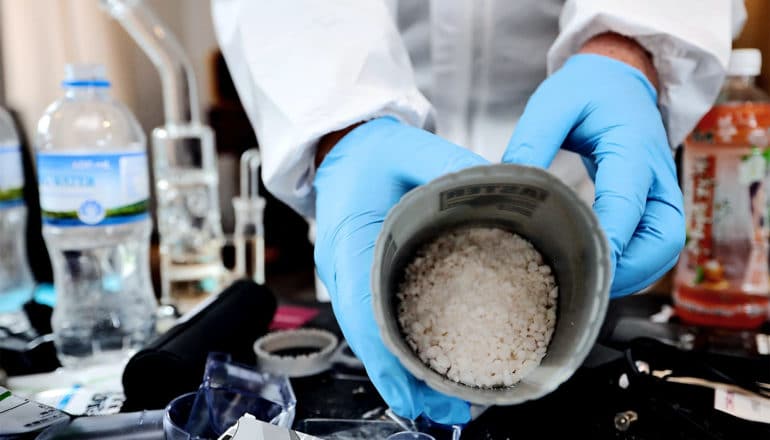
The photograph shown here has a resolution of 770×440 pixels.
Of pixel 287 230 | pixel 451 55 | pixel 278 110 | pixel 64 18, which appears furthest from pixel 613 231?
pixel 287 230

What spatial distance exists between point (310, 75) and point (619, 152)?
1.23ft

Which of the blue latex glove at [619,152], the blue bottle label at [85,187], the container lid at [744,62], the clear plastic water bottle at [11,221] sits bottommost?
the clear plastic water bottle at [11,221]

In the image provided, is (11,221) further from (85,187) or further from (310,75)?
(310,75)

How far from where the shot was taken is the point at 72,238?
90 centimetres

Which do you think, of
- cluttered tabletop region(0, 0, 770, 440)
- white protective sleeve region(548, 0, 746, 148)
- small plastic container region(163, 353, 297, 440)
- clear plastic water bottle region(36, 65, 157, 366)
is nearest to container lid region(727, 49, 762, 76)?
cluttered tabletop region(0, 0, 770, 440)

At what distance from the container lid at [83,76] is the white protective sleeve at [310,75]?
0.21 metres

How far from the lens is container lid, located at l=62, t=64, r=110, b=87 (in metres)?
0.79

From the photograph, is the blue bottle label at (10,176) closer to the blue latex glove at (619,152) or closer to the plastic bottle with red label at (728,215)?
the blue latex glove at (619,152)

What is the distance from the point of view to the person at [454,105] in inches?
20.3

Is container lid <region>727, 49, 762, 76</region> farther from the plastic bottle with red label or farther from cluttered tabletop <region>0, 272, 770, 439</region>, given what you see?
cluttered tabletop <region>0, 272, 770, 439</region>

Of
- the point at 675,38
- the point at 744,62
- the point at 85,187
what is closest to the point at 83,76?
the point at 85,187

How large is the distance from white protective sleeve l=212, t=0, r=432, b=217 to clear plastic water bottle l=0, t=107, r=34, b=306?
48 cm

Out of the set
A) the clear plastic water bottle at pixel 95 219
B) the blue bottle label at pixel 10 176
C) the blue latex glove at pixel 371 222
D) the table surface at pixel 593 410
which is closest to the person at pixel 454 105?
the blue latex glove at pixel 371 222

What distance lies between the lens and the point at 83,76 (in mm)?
802
